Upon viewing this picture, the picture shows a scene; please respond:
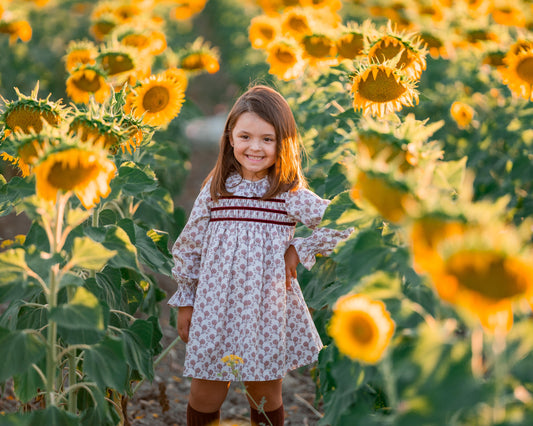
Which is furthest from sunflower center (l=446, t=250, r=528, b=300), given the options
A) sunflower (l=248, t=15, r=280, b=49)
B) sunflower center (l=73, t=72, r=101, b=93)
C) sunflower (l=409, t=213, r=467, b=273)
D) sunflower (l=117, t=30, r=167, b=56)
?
sunflower (l=248, t=15, r=280, b=49)

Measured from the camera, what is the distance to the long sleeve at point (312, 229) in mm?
2375

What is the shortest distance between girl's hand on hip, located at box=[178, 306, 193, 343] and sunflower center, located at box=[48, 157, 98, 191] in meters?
1.01

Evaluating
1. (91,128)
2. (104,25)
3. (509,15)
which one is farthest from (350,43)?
(509,15)

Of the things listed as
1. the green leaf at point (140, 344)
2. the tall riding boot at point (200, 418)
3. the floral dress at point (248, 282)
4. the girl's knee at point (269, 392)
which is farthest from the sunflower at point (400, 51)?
the tall riding boot at point (200, 418)

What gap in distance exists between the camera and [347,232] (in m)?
2.40

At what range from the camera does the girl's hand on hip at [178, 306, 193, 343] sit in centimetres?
253

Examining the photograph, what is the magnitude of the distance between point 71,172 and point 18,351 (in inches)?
18.9

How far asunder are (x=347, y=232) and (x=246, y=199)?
0.39 metres

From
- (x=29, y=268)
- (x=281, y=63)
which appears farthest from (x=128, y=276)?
(x=281, y=63)

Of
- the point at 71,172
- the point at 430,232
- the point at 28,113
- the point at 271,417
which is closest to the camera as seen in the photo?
the point at 430,232

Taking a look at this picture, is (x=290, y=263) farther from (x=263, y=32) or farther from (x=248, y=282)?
(x=263, y=32)

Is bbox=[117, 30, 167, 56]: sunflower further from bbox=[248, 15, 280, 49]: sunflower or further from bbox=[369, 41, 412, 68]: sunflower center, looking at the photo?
bbox=[369, 41, 412, 68]: sunflower center

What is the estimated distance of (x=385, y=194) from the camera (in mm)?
1410

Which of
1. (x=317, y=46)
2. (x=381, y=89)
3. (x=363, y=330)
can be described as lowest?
(x=363, y=330)
